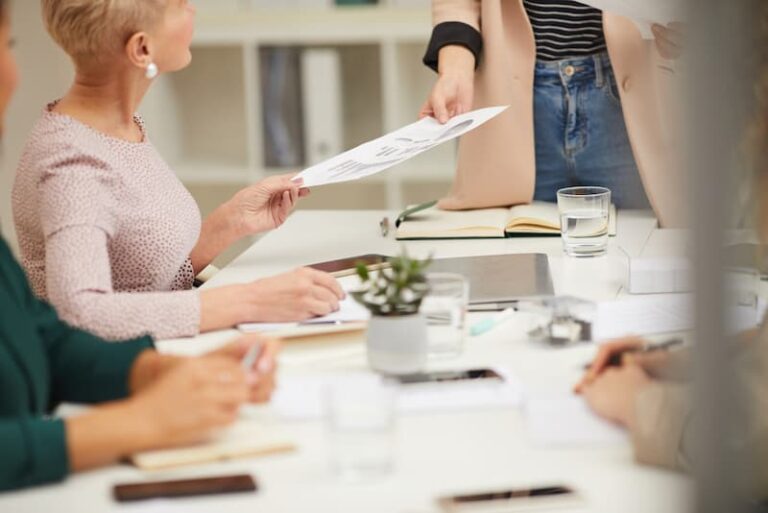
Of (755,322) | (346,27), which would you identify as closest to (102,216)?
(755,322)

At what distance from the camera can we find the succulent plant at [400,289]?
137cm

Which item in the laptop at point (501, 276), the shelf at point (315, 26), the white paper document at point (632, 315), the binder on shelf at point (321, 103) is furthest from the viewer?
the binder on shelf at point (321, 103)

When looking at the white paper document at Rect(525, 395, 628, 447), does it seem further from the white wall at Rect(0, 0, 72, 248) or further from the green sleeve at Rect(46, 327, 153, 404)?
the white wall at Rect(0, 0, 72, 248)

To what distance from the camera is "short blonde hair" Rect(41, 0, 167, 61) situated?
1.75 m

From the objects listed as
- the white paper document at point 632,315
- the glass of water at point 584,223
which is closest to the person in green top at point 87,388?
the white paper document at point 632,315

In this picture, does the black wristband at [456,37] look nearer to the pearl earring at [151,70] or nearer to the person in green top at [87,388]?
the pearl earring at [151,70]

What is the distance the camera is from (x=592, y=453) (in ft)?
3.79

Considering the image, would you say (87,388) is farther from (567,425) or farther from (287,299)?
(567,425)

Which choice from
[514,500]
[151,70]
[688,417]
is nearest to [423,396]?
[514,500]

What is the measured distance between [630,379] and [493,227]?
0.98 m

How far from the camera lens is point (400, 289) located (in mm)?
1378

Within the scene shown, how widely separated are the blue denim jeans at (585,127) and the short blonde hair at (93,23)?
857 mm

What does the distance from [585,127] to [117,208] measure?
995mm

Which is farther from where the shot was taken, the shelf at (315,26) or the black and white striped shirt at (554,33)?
the shelf at (315,26)
